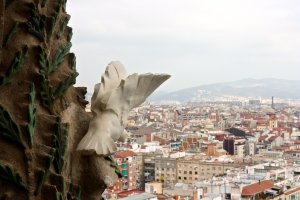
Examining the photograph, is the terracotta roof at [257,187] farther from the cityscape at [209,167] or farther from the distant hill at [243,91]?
the distant hill at [243,91]

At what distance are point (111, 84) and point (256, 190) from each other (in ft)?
50.6

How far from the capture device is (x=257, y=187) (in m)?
16.9

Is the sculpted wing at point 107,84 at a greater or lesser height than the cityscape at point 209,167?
greater

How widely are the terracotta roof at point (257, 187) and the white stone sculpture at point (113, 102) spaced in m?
15.0

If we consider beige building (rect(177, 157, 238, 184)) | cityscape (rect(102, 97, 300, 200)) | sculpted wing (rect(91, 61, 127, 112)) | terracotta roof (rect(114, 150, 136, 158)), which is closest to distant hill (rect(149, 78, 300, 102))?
cityscape (rect(102, 97, 300, 200))

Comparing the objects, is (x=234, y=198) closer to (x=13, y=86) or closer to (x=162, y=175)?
(x=162, y=175)

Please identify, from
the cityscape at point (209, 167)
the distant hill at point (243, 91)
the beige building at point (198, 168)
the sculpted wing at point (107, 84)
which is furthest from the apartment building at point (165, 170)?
the distant hill at point (243, 91)

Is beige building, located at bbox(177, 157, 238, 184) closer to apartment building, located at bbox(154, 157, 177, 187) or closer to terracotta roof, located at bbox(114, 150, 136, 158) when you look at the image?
apartment building, located at bbox(154, 157, 177, 187)

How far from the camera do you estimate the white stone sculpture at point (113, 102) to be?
155 centimetres

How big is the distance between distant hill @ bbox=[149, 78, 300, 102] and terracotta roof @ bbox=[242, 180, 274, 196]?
111867 millimetres

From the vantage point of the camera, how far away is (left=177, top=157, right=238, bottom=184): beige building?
2427 centimetres

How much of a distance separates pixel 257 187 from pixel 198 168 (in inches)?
300

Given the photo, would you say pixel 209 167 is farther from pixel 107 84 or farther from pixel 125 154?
pixel 107 84

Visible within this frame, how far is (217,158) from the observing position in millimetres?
25078
